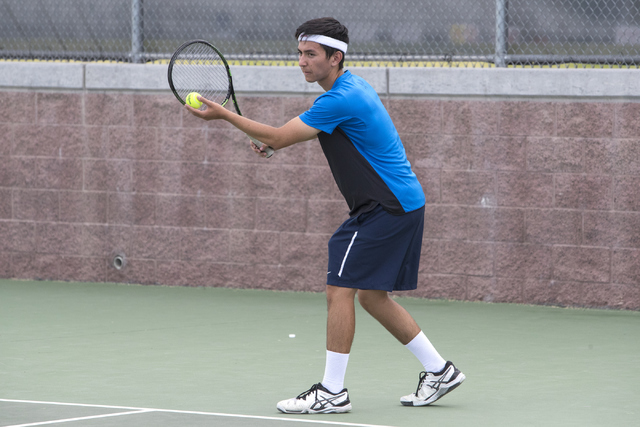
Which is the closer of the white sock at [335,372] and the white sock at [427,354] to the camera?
the white sock at [335,372]

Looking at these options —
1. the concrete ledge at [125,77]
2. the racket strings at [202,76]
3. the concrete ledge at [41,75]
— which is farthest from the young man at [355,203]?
the concrete ledge at [41,75]

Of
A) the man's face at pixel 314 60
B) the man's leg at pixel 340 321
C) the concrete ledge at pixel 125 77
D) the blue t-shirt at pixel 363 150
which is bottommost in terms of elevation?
the man's leg at pixel 340 321

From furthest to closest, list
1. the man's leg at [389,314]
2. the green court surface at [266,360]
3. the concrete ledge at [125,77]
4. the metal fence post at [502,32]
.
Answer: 1. the concrete ledge at [125,77]
2. the metal fence post at [502,32]
3. the man's leg at [389,314]
4. the green court surface at [266,360]

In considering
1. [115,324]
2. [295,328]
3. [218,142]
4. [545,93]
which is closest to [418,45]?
[545,93]

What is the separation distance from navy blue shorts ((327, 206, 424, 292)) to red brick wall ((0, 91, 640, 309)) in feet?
12.8

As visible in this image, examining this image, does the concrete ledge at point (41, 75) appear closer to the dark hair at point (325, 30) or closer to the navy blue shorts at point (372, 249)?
the dark hair at point (325, 30)

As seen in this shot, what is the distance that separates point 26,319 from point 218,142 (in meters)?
2.57

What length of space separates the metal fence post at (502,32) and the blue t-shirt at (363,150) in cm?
417

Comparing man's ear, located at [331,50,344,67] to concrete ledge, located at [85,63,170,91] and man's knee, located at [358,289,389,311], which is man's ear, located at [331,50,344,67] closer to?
man's knee, located at [358,289,389,311]

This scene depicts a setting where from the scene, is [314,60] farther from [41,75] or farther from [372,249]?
[41,75]

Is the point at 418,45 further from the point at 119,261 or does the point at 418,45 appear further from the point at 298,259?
the point at 119,261

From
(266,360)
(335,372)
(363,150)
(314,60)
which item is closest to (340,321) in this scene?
(335,372)

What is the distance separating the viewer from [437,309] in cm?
955

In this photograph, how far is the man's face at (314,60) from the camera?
5.82 meters
